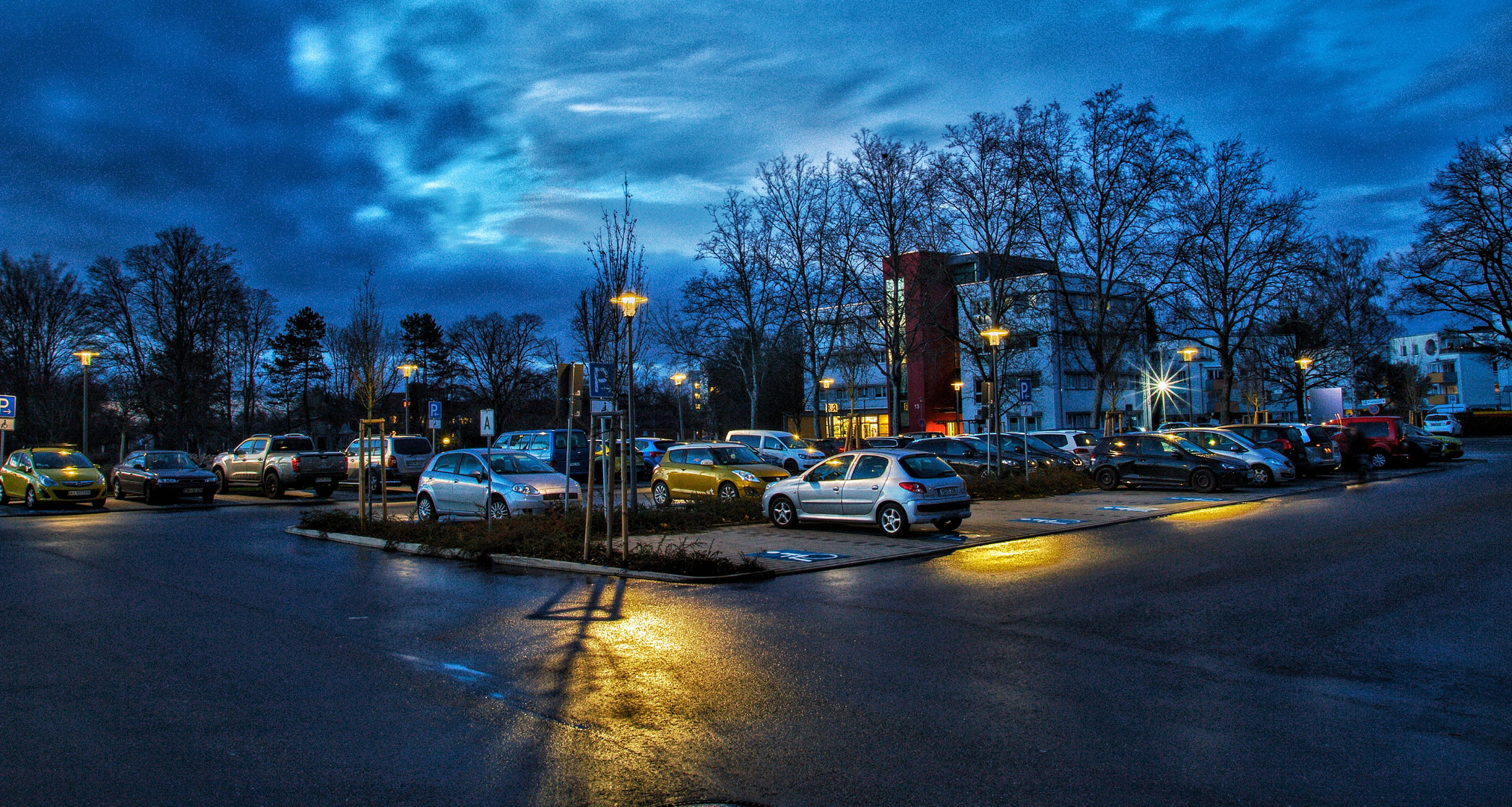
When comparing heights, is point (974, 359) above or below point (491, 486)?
above

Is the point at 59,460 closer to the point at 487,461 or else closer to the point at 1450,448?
the point at 487,461

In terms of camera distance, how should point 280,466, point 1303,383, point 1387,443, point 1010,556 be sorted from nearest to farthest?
point 1010,556
point 280,466
point 1387,443
point 1303,383

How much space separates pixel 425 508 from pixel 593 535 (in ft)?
17.5

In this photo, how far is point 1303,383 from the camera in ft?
188

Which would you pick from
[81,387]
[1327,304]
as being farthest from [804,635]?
[1327,304]

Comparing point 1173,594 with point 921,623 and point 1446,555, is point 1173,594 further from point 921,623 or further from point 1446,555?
point 1446,555

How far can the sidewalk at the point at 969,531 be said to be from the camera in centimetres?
1320

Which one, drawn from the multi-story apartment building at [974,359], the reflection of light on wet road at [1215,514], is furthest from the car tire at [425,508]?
the multi-story apartment building at [974,359]

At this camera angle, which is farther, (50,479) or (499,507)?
(50,479)

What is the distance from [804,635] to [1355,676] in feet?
13.4

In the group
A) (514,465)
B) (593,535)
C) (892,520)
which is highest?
(514,465)

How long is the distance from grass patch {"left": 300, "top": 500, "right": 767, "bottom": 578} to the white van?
9351 millimetres

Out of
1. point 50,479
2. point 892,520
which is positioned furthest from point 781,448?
point 50,479

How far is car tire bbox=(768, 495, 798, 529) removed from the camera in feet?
54.9
